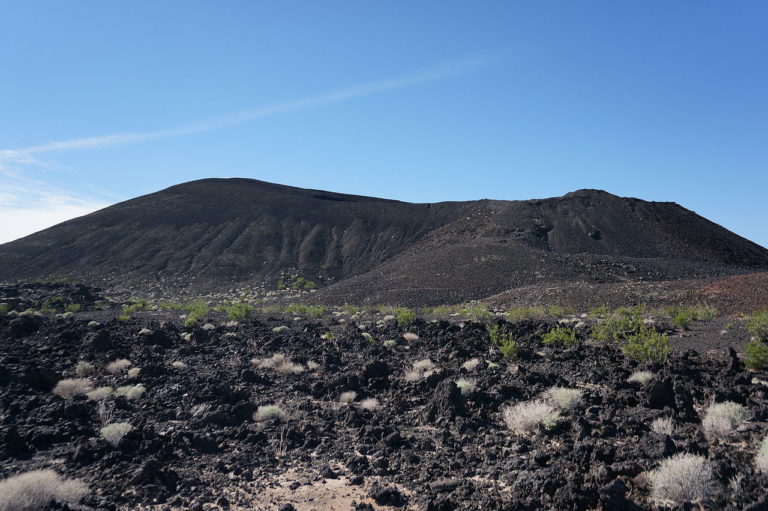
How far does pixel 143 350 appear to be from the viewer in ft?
51.0

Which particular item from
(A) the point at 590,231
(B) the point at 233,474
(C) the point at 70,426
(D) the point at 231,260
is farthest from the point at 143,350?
(A) the point at 590,231

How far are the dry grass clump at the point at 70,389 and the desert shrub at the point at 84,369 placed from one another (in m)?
1.49

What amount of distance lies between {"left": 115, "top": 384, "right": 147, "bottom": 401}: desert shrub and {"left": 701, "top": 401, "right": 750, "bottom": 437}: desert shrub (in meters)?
9.40

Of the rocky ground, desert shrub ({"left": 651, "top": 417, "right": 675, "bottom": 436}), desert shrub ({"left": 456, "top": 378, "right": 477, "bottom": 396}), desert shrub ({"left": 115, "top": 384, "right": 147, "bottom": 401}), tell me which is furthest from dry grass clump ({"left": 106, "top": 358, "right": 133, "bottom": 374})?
desert shrub ({"left": 651, "top": 417, "right": 675, "bottom": 436})

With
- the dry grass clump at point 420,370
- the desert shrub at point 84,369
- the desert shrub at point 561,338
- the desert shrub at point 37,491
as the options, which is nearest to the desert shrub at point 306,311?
the desert shrub at point 561,338

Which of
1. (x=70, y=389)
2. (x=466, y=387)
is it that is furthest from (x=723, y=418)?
(x=70, y=389)

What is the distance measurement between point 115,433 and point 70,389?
A: 4276 mm

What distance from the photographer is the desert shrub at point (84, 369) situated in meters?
12.3

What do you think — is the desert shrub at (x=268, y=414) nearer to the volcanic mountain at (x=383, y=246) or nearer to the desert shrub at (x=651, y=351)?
the desert shrub at (x=651, y=351)

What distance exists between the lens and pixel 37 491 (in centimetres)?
533

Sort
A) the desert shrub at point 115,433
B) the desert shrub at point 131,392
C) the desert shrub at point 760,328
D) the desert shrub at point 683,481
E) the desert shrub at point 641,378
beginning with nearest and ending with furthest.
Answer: the desert shrub at point 683,481, the desert shrub at point 115,433, the desert shrub at point 641,378, the desert shrub at point 131,392, the desert shrub at point 760,328

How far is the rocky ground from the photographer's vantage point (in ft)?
18.1

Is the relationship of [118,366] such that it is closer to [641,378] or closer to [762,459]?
[641,378]

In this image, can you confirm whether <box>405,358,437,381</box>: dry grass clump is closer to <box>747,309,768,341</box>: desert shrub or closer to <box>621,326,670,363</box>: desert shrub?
<box>621,326,670,363</box>: desert shrub
